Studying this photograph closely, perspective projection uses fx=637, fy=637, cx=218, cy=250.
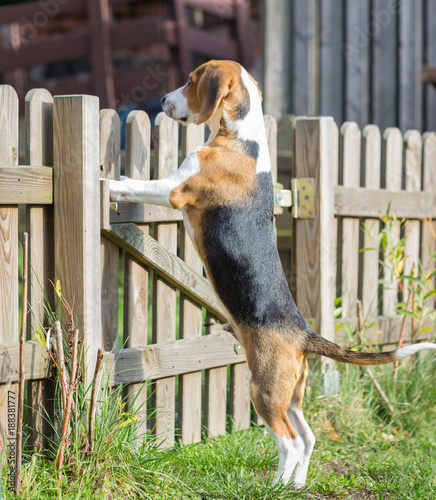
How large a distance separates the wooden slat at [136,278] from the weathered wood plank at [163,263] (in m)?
0.08

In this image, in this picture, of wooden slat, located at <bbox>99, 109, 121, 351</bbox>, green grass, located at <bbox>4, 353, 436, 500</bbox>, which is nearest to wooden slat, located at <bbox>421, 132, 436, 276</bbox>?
green grass, located at <bbox>4, 353, 436, 500</bbox>

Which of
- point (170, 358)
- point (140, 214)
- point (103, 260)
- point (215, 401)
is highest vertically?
point (140, 214)

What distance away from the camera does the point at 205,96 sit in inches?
112

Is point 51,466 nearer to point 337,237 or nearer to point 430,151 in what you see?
point 337,237

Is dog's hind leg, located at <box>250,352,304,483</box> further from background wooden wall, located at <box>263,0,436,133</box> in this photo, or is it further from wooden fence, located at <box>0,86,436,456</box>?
background wooden wall, located at <box>263,0,436,133</box>

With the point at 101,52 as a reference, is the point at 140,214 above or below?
below

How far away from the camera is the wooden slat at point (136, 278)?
10.7ft

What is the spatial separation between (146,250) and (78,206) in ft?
1.67

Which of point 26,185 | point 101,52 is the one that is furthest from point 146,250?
point 101,52

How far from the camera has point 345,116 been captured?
23.3 feet

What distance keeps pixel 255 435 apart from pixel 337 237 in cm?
151

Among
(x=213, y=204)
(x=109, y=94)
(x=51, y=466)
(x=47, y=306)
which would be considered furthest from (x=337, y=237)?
(x=109, y=94)

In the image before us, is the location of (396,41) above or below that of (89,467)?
above

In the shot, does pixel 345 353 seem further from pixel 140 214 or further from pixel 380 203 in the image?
pixel 380 203
